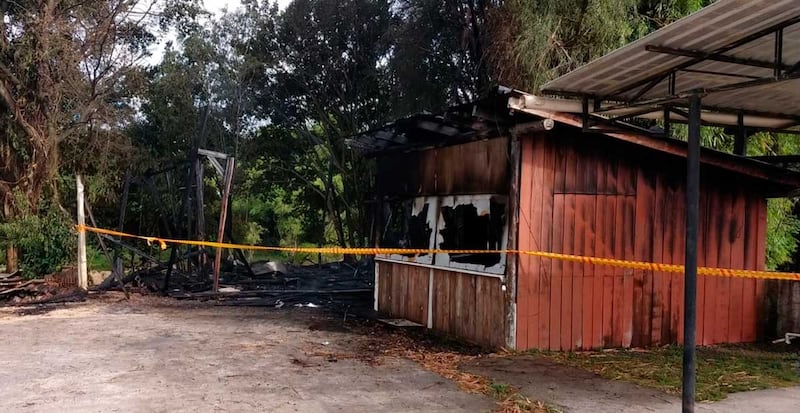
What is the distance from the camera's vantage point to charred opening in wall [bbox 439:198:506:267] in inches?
298

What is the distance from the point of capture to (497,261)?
748 centimetres

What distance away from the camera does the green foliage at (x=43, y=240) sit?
12.2 meters

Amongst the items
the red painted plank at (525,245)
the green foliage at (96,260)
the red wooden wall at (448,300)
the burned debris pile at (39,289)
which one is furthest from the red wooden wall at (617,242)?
the green foliage at (96,260)

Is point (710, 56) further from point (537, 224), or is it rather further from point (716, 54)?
point (537, 224)

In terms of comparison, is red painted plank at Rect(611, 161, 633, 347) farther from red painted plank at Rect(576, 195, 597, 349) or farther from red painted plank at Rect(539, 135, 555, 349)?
red painted plank at Rect(539, 135, 555, 349)

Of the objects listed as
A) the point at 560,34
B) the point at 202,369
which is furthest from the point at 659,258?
the point at 202,369

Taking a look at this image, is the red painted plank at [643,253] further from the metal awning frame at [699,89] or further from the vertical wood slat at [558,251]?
the metal awning frame at [699,89]

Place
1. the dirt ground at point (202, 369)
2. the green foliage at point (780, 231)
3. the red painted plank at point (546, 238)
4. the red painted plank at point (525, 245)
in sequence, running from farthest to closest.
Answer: the green foliage at point (780, 231) → the red painted plank at point (546, 238) → the red painted plank at point (525, 245) → the dirt ground at point (202, 369)

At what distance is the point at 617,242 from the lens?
7.64 metres

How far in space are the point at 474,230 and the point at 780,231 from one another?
6399 mm

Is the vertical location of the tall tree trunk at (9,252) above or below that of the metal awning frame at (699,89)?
below

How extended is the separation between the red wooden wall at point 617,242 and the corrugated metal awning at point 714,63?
1528 millimetres

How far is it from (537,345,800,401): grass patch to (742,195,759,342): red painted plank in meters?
0.41

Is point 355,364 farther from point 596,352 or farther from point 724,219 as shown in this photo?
point 724,219
